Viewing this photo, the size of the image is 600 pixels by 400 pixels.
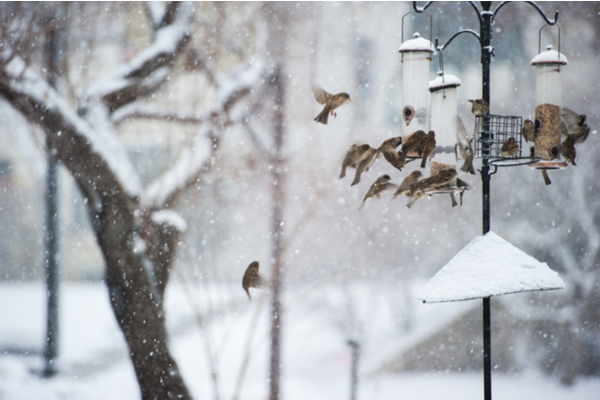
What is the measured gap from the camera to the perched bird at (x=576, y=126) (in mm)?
1690

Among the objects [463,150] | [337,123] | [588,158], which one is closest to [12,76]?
[337,123]

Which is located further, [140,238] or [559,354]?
[559,354]

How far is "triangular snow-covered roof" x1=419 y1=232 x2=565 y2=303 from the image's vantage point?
1488mm

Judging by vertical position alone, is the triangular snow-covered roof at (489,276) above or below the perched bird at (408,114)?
below

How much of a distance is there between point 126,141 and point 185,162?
0.40 metres

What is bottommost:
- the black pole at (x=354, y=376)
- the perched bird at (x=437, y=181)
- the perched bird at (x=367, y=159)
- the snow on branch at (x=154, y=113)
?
the black pole at (x=354, y=376)

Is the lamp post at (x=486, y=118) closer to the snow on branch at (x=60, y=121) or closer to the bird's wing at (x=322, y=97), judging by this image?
the bird's wing at (x=322, y=97)

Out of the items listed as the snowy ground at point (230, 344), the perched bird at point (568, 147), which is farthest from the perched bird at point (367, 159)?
the snowy ground at point (230, 344)

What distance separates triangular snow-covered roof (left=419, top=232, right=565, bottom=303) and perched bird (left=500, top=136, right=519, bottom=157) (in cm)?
31

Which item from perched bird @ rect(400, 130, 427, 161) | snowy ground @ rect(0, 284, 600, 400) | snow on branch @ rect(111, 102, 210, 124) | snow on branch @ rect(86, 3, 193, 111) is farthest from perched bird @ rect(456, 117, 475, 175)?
snow on branch @ rect(86, 3, 193, 111)

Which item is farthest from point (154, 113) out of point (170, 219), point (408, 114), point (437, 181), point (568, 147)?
point (568, 147)

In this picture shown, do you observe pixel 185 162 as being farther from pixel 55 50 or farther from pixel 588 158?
pixel 588 158

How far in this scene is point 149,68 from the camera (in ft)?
9.57

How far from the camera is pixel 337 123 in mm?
2975
